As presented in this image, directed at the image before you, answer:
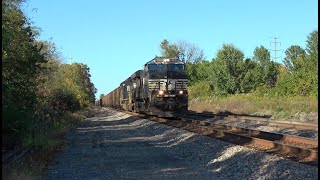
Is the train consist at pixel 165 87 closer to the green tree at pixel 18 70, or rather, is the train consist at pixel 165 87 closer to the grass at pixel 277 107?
the grass at pixel 277 107

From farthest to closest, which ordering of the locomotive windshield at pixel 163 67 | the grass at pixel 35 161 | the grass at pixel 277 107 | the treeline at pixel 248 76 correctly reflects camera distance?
the treeline at pixel 248 76 < the locomotive windshield at pixel 163 67 < the grass at pixel 277 107 < the grass at pixel 35 161

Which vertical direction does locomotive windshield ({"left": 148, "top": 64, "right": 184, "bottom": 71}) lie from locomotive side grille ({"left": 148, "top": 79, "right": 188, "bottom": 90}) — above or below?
above

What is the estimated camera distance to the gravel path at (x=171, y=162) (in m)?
9.98

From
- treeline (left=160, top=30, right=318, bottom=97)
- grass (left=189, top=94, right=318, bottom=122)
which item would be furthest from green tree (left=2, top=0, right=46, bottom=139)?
treeline (left=160, top=30, right=318, bottom=97)

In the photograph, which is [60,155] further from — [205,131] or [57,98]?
[57,98]

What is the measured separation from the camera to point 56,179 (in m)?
9.72

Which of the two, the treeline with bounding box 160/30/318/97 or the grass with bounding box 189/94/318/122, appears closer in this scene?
the grass with bounding box 189/94/318/122

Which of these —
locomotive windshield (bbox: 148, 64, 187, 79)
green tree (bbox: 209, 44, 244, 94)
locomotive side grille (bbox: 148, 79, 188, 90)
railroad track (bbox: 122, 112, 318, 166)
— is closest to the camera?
railroad track (bbox: 122, 112, 318, 166)

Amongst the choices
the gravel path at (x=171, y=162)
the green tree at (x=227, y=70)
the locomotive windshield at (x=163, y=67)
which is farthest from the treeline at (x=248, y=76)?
the gravel path at (x=171, y=162)

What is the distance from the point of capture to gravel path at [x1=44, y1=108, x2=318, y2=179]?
9984 millimetres

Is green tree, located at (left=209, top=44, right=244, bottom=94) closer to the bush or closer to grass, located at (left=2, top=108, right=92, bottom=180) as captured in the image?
the bush

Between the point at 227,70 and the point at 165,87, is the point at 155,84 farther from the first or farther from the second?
the point at 227,70

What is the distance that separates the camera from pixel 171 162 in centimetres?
1192

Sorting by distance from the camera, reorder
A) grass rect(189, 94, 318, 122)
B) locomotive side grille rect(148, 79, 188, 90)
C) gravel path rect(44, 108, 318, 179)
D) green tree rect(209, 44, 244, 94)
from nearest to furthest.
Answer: gravel path rect(44, 108, 318, 179), locomotive side grille rect(148, 79, 188, 90), grass rect(189, 94, 318, 122), green tree rect(209, 44, 244, 94)
